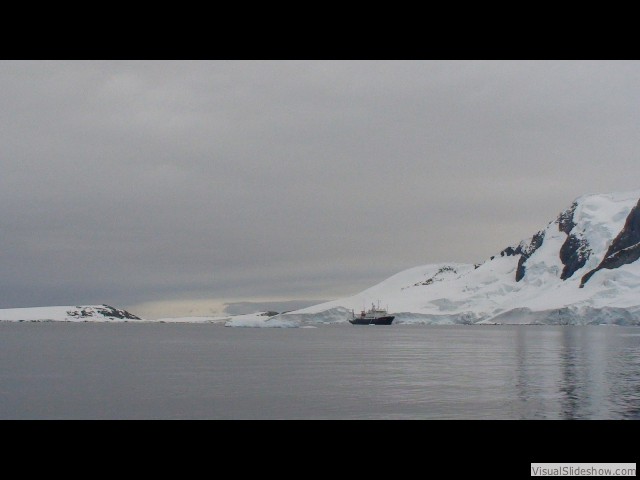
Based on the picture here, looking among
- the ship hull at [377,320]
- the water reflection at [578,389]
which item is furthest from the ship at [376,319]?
the water reflection at [578,389]

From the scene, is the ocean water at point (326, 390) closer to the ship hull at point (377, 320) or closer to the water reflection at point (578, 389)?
the water reflection at point (578, 389)

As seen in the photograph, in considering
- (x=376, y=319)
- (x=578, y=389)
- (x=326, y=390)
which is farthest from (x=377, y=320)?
(x=326, y=390)

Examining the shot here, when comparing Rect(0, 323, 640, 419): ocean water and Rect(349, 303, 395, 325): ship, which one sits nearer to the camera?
Rect(0, 323, 640, 419): ocean water

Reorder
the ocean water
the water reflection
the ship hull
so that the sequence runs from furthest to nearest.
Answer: the ship hull, the ocean water, the water reflection

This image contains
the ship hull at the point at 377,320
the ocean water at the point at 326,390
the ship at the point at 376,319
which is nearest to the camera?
the ocean water at the point at 326,390

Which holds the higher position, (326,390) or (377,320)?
(326,390)

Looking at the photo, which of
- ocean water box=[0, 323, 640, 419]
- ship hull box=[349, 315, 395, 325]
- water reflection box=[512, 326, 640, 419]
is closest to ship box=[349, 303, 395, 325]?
ship hull box=[349, 315, 395, 325]

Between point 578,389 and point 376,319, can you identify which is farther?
point 376,319

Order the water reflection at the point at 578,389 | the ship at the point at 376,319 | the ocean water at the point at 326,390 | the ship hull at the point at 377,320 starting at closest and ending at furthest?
the water reflection at the point at 578,389 → the ocean water at the point at 326,390 → the ship hull at the point at 377,320 → the ship at the point at 376,319

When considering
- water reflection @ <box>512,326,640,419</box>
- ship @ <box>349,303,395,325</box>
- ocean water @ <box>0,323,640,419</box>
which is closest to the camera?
water reflection @ <box>512,326,640,419</box>

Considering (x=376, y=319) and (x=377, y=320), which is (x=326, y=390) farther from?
(x=377, y=320)

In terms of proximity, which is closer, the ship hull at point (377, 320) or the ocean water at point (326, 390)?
the ocean water at point (326, 390)

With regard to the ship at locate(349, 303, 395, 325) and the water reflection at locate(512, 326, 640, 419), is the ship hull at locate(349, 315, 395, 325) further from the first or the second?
the water reflection at locate(512, 326, 640, 419)
